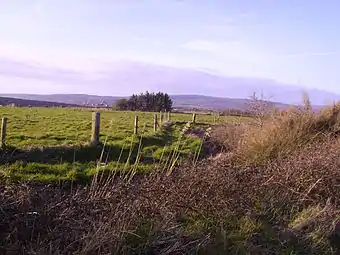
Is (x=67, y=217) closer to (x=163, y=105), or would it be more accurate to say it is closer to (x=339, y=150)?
(x=339, y=150)

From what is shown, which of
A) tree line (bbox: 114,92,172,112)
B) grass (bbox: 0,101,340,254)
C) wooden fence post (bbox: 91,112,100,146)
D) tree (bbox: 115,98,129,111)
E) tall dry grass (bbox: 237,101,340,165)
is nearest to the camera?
grass (bbox: 0,101,340,254)

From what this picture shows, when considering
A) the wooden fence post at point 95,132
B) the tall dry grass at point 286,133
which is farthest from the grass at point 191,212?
the wooden fence post at point 95,132

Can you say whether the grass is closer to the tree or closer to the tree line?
the tree line

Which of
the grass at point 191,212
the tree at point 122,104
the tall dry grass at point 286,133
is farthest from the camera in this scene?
the tree at point 122,104

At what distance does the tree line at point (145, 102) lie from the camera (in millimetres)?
63547

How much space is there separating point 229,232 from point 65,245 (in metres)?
2.02

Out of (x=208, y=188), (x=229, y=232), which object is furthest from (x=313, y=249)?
(x=208, y=188)

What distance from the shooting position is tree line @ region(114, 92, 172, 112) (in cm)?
6355

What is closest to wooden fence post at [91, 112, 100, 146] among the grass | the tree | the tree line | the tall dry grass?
the tall dry grass

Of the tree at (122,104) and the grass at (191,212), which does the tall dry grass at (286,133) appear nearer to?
the grass at (191,212)

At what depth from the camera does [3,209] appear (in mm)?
4387

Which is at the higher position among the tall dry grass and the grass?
Result: the tall dry grass

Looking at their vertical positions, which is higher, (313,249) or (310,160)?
(310,160)

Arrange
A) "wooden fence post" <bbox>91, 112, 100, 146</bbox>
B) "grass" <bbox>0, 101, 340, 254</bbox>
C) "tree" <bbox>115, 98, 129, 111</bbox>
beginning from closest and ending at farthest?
"grass" <bbox>0, 101, 340, 254</bbox> < "wooden fence post" <bbox>91, 112, 100, 146</bbox> < "tree" <bbox>115, 98, 129, 111</bbox>
